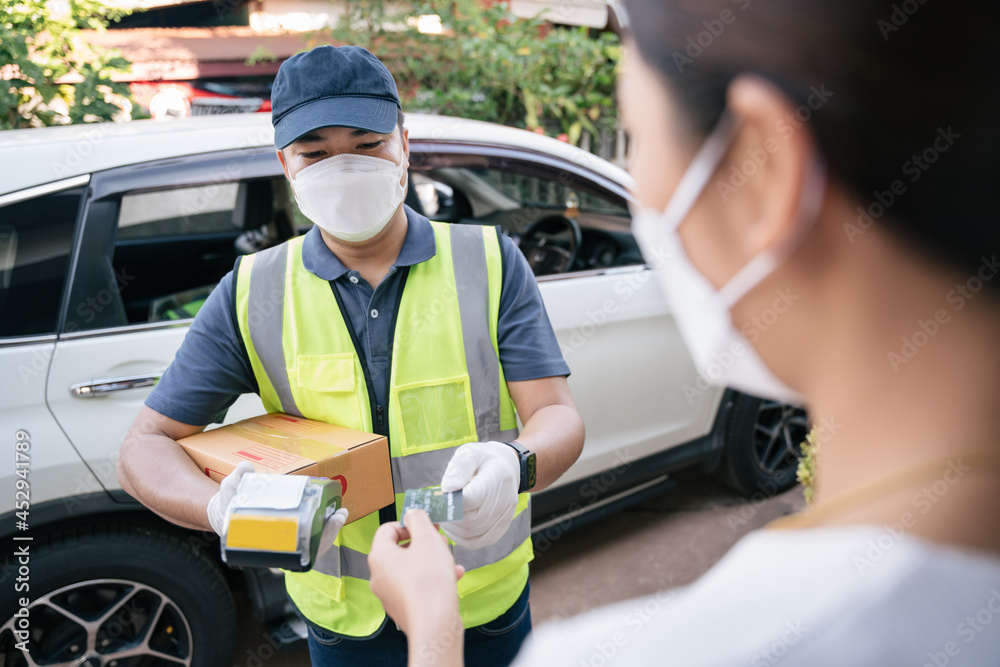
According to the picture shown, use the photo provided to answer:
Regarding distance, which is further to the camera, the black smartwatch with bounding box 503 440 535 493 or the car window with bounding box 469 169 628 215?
the car window with bounding box 469 169 628 215

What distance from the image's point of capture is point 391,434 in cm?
150

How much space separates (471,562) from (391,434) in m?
0.33

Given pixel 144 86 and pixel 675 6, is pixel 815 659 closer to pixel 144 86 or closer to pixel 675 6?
pixel 675 6

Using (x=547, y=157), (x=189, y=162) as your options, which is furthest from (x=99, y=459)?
(x=547, y=157)

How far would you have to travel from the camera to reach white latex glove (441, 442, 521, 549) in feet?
4.15

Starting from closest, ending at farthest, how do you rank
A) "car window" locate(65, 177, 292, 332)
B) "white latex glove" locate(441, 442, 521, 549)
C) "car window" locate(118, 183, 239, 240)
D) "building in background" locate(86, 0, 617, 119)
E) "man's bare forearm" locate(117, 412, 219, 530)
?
"white latex glove" locate(441, 442, 521, 549), "man's bare forearm" locate(117, 412, 219, 530), "car window" locate(65, 177, 292, 332), "car window" locate(118, 183, 239, 240), "building in background" locate(86, 0, 617, 119)

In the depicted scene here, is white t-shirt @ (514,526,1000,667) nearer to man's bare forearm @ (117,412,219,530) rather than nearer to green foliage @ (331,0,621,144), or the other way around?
man's bare forearm @ (117,412,219,530)

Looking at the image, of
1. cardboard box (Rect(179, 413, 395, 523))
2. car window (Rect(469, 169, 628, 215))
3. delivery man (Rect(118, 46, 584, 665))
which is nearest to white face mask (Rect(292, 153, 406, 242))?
delivery man (Rect(118, 46, 584, 665))

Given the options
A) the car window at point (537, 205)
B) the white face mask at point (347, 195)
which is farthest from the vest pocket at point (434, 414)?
the car window at point (537, 205)

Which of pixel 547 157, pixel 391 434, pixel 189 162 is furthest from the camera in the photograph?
pixel 547 157

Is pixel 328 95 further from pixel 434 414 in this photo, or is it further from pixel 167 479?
pixel 167 479

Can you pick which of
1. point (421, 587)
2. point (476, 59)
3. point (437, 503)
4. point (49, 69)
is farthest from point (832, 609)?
point (476, 59)

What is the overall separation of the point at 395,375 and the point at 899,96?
3.74 ft

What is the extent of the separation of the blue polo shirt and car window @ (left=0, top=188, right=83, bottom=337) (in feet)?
2.74
